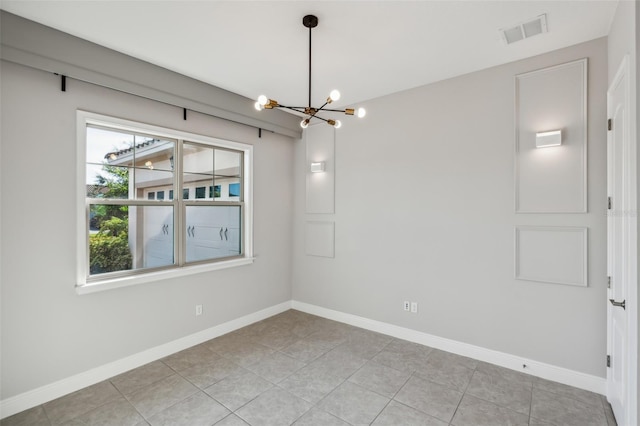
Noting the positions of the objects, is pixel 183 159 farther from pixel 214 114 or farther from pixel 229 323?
pixel 229 323

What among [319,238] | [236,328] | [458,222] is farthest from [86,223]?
[458,222]

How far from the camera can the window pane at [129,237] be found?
2.86 metres

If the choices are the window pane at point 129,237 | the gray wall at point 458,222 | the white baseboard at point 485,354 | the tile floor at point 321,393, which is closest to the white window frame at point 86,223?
the window pane at point 129,237

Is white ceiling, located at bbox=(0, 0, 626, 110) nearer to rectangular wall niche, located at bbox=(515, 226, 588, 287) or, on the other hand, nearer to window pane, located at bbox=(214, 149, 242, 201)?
window pane, located at bbox=(214, 149, 242, 201)

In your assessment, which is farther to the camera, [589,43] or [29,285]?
[589,43]

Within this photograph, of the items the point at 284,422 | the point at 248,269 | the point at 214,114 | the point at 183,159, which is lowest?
the point at 284,422

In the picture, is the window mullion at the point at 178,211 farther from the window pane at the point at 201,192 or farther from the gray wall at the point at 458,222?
the gray wall at the point at 458,222

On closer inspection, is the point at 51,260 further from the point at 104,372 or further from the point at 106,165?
the point at 104,372

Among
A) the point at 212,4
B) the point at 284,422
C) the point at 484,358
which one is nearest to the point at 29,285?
the point at 284,422

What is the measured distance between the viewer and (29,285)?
95.6 inches

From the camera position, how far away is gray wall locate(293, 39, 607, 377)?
264cm

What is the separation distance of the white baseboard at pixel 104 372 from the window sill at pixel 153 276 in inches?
28.3

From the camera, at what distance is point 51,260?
99.9 inches

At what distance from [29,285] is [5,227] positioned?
49 cm
